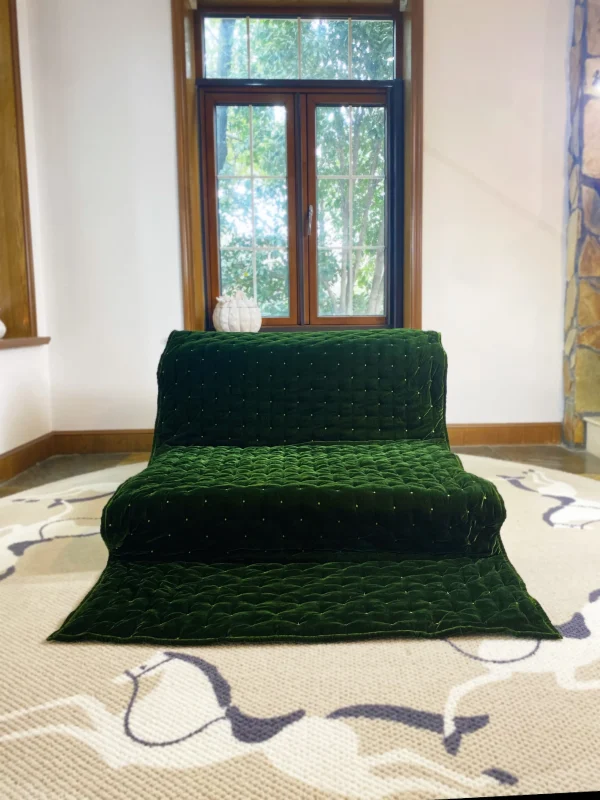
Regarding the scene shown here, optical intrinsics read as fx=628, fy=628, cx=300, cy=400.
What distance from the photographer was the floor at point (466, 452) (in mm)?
2973

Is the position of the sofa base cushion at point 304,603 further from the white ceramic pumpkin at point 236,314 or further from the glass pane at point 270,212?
the glass pane at point 270,212

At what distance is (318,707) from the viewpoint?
45.3 inches

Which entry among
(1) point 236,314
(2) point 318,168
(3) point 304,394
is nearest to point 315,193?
(2) point 318,168

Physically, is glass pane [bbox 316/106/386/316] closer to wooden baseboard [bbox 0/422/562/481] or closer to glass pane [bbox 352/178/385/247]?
glass pane [bbox 352/178/385/247]

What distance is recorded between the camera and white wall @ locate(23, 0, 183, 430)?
11.0 feet

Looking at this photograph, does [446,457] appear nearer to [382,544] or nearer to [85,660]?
[382,544]

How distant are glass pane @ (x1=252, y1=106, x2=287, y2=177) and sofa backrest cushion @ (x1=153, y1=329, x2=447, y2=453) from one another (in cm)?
189

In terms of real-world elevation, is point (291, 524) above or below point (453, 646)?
above

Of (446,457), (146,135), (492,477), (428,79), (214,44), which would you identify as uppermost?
(214,44)

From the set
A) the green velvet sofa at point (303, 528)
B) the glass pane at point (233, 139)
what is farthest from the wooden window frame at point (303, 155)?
the green velvet sofa at point (303, 528)

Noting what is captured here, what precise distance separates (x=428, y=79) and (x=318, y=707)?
3.33 metres

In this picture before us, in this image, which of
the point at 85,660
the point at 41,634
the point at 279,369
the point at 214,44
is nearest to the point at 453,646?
the point at 85,660

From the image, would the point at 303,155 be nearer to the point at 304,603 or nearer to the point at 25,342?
the point at 25,342

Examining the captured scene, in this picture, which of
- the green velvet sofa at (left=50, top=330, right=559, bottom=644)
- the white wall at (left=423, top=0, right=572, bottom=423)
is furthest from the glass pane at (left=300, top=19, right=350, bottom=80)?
the green velvet sofa at (left=50, top=330, right=559, bottom=644)
